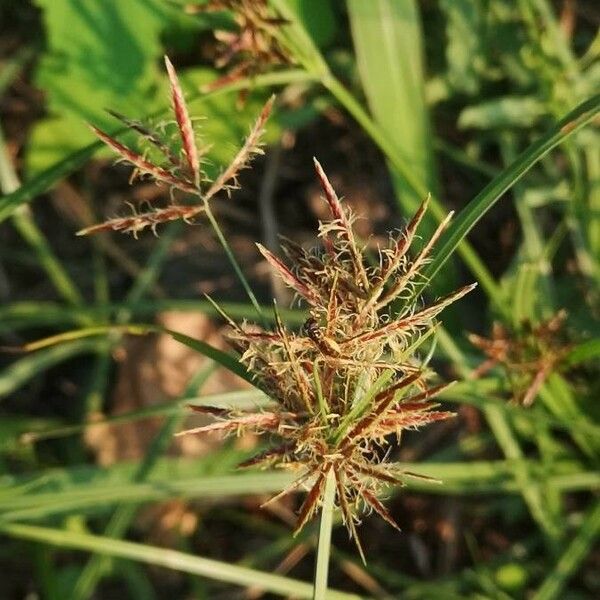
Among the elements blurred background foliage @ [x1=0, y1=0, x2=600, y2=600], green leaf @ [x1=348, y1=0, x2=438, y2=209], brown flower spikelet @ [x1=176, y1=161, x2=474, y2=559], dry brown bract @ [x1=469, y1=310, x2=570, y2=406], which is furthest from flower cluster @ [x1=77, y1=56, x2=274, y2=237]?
green leaf @ [x1=348, y1=0, x2=438, y2=209]

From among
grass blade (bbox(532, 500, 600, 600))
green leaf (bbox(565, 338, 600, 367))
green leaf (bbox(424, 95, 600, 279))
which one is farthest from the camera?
grass blade (bbox(532, 500, 600, 600))

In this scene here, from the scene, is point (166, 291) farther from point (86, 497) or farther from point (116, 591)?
point (86, 497)

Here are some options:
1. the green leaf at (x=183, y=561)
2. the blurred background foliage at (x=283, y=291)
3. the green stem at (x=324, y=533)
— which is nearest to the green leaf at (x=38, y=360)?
the blurred background foliage at (x=283, y=291)

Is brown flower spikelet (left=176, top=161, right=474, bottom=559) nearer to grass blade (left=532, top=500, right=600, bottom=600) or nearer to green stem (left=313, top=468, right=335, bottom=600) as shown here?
green stem (left=313, top=468, right=335, bottom=600)

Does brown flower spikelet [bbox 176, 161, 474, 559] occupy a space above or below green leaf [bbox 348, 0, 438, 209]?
below

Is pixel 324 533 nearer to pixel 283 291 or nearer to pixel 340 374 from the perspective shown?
pixel 340 374
